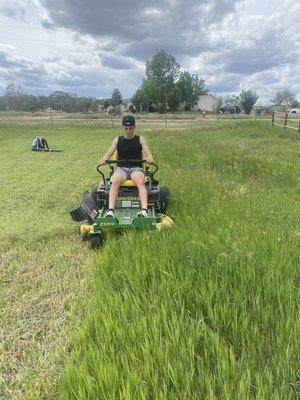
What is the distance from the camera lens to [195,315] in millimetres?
2559

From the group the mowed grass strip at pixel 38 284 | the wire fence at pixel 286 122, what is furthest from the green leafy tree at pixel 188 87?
the mowed grass strip at pixel 38 284

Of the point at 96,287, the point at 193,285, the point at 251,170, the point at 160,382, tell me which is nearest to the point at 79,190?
the point at 251,170

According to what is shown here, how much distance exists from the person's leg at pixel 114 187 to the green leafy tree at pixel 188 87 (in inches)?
2913

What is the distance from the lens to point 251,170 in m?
8.82

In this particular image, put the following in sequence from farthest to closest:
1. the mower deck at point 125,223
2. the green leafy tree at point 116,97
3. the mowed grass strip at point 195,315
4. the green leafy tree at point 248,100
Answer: the green leafy tree at point 116,97 < the green leafy tree at point 248,100 < the mower deck at point 125,223 < the mowed grass strip at point 195,315

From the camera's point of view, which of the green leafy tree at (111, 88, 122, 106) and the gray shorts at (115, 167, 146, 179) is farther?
the green leafy tree at (111, 88, 122, 106)

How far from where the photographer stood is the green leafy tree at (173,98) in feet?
224

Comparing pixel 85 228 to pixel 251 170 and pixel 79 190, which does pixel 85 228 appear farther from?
pixel 251 170

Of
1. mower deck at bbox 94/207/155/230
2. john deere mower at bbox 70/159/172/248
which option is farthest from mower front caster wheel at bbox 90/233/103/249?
mower deck at bbox 94/207/155/230

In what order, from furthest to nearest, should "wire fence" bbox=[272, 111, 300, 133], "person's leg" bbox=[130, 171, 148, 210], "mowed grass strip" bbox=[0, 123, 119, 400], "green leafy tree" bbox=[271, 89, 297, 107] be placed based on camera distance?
"green leafy tree" bbox=[271, 89, 297, 107], "wire fence" bbox=[272, 111, 300, 133], "person's leg" bbox=[130, 171, 148, 210], "mowed grass strip" bbox=[0, 123, 119, 400]

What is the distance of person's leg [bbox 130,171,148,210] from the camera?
4.72 meters

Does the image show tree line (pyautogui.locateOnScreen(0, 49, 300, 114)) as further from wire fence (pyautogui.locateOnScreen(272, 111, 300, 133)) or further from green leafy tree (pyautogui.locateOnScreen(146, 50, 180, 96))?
wire fence (pyautogui.locateOnScreen(272, 111, 300, 133))

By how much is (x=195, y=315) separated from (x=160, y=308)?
0.25m

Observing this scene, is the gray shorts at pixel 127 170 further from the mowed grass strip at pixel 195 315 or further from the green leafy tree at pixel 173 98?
the green leafy tree at pixel 173 98
